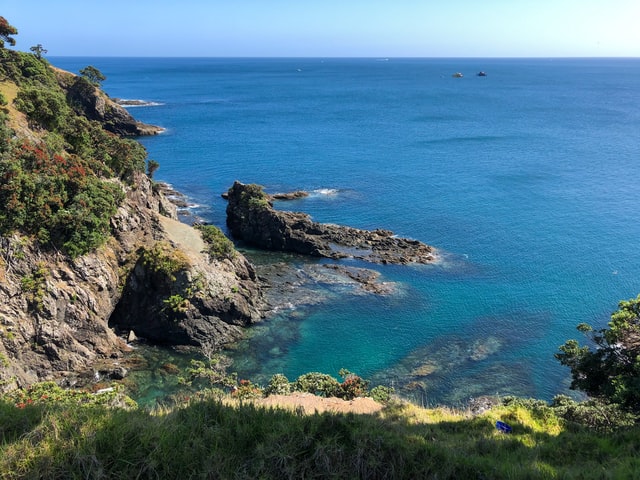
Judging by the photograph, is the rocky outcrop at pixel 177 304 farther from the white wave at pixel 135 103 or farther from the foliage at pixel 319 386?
the white wave at pixel 135 103

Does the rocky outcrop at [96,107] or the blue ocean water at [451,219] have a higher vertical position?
the rocky outcrop at [96,107]

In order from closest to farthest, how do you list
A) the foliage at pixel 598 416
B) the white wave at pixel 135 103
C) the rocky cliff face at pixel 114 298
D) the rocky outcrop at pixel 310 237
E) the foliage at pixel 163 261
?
1. the foliage at pixel 598 416
2. the rocky cliff face at pixel 114 298
3. the foliage at pixel 163 261
4. the rocky outcrop at pixel 310 237
5. the white wave at pixel 135 103

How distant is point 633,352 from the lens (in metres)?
22.3

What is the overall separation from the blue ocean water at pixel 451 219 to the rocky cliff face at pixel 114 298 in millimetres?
5541

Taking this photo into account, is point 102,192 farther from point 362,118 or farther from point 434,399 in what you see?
point 362,118

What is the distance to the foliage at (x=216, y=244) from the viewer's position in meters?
50.5

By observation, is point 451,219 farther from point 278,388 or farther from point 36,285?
point 36,285

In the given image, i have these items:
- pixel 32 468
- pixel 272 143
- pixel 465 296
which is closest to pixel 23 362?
pixel 32 468

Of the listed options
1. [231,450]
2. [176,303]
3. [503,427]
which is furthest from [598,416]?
[176,303]

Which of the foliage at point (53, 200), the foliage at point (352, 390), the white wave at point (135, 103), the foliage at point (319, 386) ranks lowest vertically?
the foliage at point (319, 386)

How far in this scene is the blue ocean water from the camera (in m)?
42.7

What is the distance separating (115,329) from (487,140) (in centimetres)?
10657

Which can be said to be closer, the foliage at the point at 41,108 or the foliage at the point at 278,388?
the foliage at the point at 278,388

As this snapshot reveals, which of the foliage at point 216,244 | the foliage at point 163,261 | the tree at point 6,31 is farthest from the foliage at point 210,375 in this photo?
the tree at point 6,31
